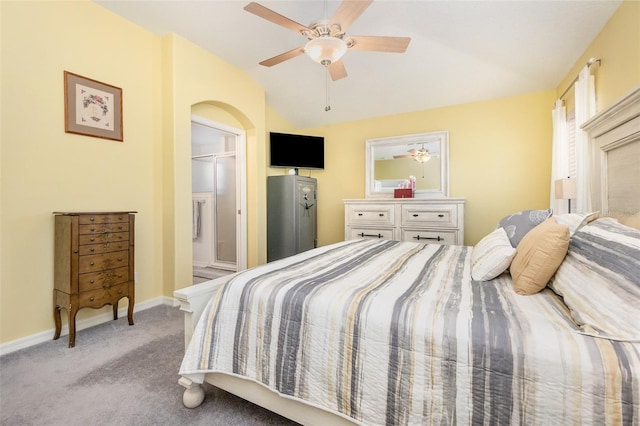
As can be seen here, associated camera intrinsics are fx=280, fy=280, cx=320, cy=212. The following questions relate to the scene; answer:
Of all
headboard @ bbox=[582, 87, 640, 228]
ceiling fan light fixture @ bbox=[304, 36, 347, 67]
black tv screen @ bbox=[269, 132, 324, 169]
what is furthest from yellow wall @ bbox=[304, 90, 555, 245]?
ceiling fan light fixture @ bbox=[304, 36, 347, 67]

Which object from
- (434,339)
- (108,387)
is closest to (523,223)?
(434,339)

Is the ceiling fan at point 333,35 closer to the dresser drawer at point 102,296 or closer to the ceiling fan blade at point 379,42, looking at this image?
the ceiling fan blade at point 379,42

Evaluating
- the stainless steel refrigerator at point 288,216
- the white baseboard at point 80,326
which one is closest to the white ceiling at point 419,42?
the stainless steel refrigerator at point 288,216

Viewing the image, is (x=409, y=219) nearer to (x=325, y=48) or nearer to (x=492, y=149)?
(x=492, y=149)

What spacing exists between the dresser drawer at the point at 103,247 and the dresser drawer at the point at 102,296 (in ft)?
0.98

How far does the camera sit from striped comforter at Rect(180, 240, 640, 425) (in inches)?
28.6

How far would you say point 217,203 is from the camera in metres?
4.75

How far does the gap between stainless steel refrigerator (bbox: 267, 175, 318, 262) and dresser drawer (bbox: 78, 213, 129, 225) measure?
2.21 m

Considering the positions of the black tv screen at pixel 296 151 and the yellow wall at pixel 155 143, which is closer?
the yellow wall at pixel 155 143

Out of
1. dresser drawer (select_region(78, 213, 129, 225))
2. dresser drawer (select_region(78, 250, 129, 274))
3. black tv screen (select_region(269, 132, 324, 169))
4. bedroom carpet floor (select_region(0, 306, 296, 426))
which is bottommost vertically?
bedroom carpet floor (select_region(0, 306, 296, 426))

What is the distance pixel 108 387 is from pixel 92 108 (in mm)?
2207

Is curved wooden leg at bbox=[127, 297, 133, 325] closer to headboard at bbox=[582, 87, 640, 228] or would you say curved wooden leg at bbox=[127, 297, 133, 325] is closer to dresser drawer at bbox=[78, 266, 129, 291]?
dresser drawer at bbox=[78, 266, 129, 291]

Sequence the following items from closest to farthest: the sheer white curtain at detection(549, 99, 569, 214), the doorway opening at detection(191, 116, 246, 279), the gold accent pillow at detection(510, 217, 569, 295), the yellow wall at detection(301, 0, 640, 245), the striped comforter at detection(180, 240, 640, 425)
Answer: the striped comforter at detection(180, 240, 640, 425)
the gold accent pillow at detection(510, 217, 569, 295)
the sheer white curtain at detection(549, 99, 569, 214)
the yellow wall at detection(301, 0, 640, 245)
the doorway opening at detection(191, 116, 246, 279)

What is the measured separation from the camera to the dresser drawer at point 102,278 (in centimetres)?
209
